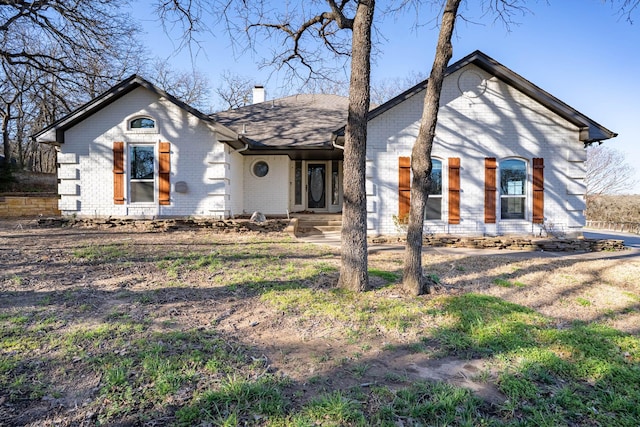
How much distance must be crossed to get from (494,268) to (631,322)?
8.65 feet

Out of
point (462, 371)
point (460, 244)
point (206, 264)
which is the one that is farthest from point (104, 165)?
point (462, 371)

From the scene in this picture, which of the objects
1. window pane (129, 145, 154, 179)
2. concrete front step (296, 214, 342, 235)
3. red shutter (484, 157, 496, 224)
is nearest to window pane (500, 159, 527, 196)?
red shutter (484, 157, 496, 224)

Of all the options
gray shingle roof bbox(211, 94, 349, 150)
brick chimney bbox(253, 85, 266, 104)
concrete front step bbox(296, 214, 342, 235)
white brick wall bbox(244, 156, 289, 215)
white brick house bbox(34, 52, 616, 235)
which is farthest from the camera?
brick chimney bbox(253, 85, 266, 104)

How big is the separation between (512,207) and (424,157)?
269 inches

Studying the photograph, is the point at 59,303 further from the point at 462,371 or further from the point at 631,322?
the point at 631,322

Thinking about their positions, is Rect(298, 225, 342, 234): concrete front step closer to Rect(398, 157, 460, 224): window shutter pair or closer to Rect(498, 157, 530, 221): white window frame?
Rect(398, 157, 460, 224): window shutter pair

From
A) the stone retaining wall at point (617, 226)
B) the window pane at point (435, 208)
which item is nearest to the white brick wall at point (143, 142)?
the window pane at point (435, 208)

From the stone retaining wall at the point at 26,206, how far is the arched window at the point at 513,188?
1655 centimetres

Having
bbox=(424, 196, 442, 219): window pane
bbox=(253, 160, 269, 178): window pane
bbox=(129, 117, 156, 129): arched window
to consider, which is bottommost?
bbox=(424, 196, 442, 219): window pane

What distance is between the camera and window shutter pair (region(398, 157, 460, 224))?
10305 mm

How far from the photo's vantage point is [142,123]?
11.1 m

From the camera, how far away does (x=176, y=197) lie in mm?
11141

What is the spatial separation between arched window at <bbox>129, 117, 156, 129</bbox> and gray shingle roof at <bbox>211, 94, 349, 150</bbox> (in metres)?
2.69

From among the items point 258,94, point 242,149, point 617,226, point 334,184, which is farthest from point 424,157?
point 617,226
